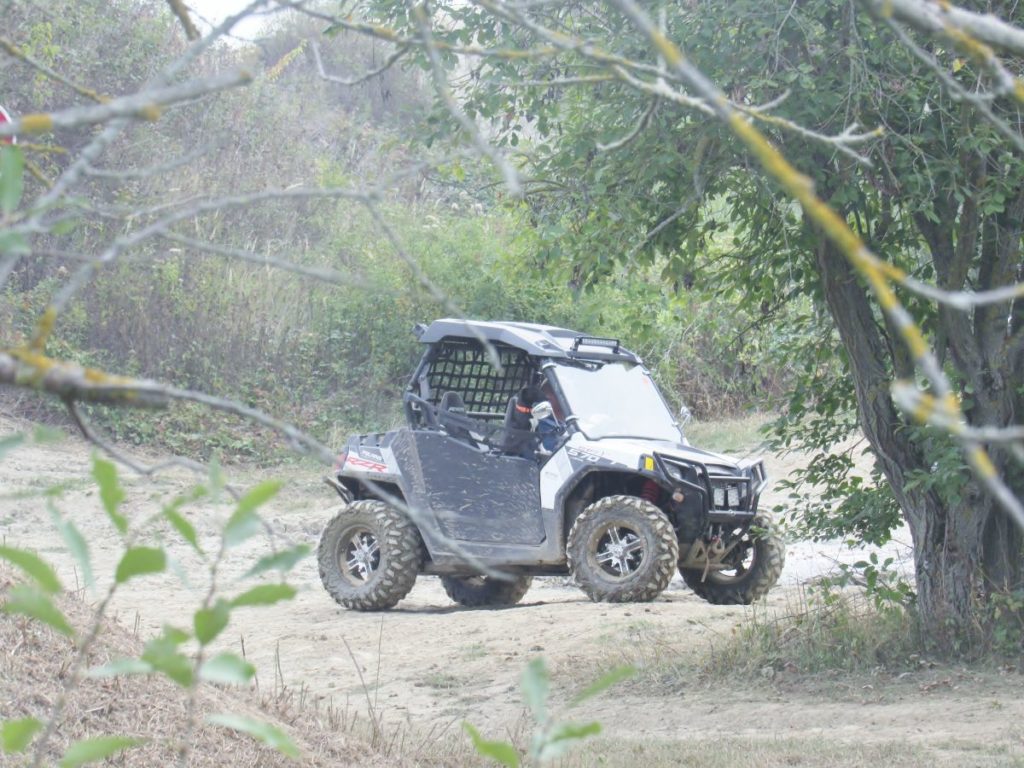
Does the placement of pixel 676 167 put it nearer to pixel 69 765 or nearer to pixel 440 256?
pixel 69 765

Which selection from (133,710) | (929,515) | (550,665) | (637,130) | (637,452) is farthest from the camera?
(637,452)

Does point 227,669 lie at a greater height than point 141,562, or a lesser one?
lesser

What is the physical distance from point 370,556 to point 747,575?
3111 millimetres

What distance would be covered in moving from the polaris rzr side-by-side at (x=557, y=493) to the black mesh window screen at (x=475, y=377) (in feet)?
0.93

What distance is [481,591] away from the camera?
12.6 meters

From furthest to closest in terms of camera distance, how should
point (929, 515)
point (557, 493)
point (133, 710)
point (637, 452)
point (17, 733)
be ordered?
point (557, 493), point (637, 452), point (929, 515), point (133, 710), point (17, 733)

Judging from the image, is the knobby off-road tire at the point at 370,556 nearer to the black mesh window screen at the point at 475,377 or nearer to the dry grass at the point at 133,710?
the black mesh window screen at the point at 475,377

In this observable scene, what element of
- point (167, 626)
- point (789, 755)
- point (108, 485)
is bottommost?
point (789, 755)

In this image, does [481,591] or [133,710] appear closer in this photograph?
[133,710]

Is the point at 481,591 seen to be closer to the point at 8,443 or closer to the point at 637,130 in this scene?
the point at 637,130

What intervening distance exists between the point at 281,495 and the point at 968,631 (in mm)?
11337

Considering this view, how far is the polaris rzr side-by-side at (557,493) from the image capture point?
1087cm

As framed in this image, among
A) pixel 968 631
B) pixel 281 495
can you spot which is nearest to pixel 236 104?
pixel 281 495

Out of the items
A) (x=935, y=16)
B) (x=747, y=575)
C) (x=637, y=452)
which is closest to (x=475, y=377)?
(x=637, y=452)
